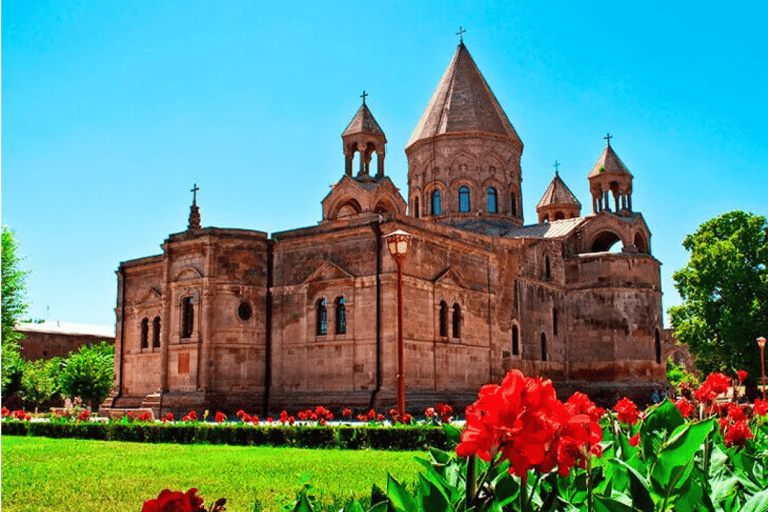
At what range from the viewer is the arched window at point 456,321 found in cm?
2631

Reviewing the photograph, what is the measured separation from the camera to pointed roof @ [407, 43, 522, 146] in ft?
112

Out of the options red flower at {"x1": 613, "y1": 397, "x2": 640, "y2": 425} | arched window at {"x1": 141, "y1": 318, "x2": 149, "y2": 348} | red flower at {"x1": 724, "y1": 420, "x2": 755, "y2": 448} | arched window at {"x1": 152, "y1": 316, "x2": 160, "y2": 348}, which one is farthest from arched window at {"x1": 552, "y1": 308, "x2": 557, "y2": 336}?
red flower at {"x1": 724, "y1": 420, "x2": 755, "y2": 448}

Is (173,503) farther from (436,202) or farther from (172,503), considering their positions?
(436,202)

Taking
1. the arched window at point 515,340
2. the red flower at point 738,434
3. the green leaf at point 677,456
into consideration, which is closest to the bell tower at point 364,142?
the arched window at point 515,340

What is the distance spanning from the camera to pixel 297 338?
1014 inches

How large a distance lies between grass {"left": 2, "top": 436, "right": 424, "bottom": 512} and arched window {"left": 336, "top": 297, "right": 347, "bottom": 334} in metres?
9.70

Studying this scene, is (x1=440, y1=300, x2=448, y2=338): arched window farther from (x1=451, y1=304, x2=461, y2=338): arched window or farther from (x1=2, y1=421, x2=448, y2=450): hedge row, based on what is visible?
(x1=2, y1=421, x2=448, y2=450): hedge row

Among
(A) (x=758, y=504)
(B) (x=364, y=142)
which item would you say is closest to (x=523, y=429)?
(A) (x=758, y=504)

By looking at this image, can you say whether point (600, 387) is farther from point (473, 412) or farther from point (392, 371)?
point (473, 412)

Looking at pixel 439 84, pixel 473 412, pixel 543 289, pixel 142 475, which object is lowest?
pixel 142 475

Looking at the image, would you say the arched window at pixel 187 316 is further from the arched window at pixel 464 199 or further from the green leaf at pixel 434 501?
the green leaf at pixel 434 501

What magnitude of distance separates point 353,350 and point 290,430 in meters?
8.52

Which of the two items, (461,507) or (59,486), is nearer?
(461,507)

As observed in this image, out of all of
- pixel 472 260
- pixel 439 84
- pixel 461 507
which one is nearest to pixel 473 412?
pixel 461 507
